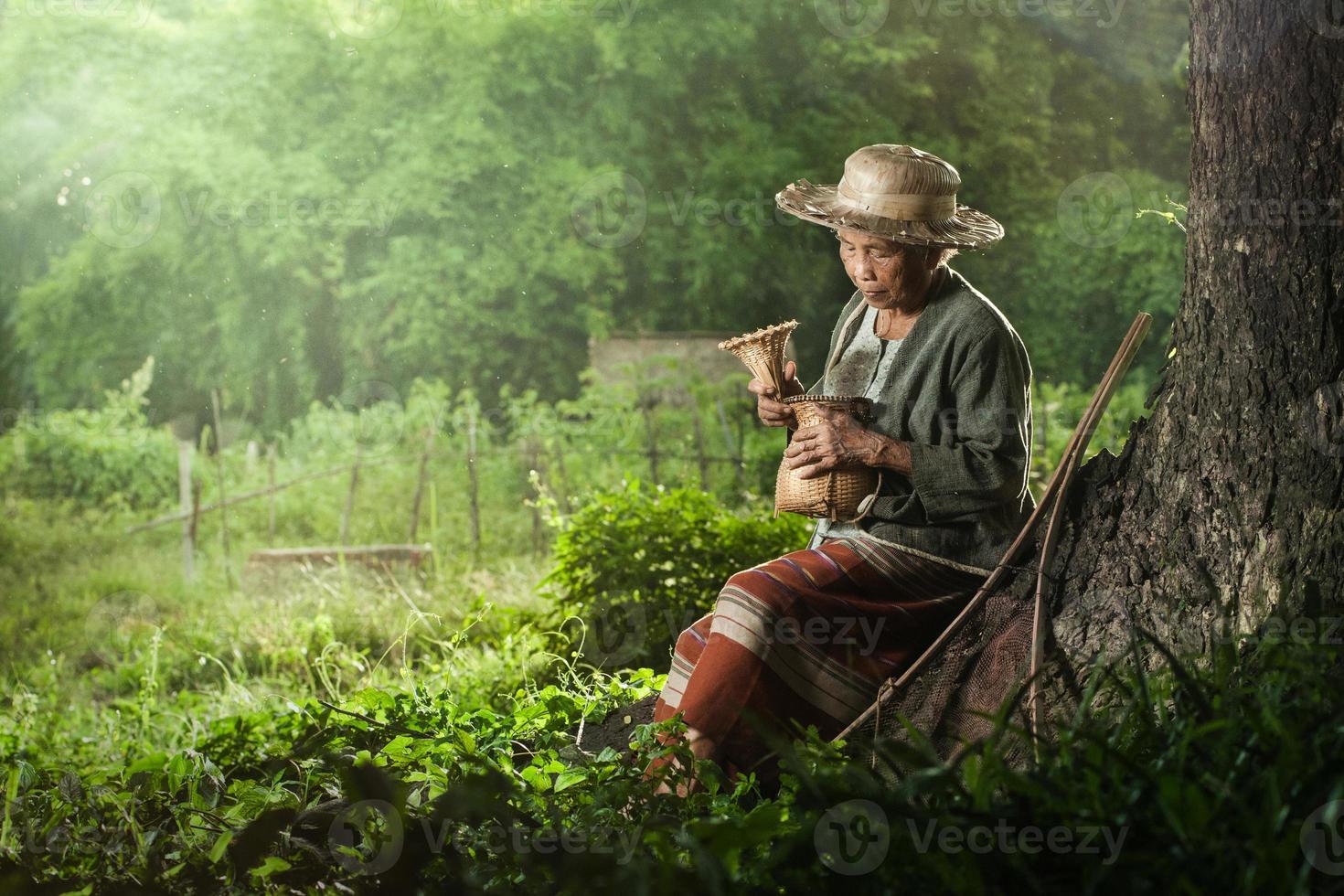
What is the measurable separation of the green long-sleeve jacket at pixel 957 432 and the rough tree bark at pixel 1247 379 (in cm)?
24

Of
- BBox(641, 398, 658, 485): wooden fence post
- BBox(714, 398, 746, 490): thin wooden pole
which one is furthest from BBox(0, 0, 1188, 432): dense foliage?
BBox(714, 398, 746, 490): thin wooden pole

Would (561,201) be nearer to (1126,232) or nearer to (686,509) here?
(1126,232)

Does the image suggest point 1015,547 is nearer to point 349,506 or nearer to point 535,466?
point 535,466

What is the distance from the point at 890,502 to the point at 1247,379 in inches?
31.4

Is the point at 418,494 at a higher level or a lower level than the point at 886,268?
lower

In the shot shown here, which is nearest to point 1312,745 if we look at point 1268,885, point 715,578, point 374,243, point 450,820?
point 1268,885

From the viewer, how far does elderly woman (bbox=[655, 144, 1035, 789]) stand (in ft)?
8.66

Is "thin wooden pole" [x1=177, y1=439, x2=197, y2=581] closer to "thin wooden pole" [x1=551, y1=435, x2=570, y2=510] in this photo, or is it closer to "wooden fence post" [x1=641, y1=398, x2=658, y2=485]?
"thin wooden pole" [x1=551, y1=435, x2=570, y2=510]

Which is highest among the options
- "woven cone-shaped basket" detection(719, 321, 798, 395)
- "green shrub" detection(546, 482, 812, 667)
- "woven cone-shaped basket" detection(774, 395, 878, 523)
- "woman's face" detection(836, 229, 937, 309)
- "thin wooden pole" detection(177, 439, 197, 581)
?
"woman's face" detection(836, 229, 937, 309)

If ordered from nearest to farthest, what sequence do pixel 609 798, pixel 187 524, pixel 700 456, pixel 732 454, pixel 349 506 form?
pixel 609 798, pixel 700 456, pixel 732 454, pixel 349 506, pixel 187 524

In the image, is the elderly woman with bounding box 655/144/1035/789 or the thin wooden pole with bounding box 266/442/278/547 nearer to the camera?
→ the elderly woman with bounding box 655/144/1035/789

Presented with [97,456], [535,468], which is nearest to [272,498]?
[535,468]

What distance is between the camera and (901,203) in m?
2.76

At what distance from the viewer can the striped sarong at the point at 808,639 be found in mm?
2621
